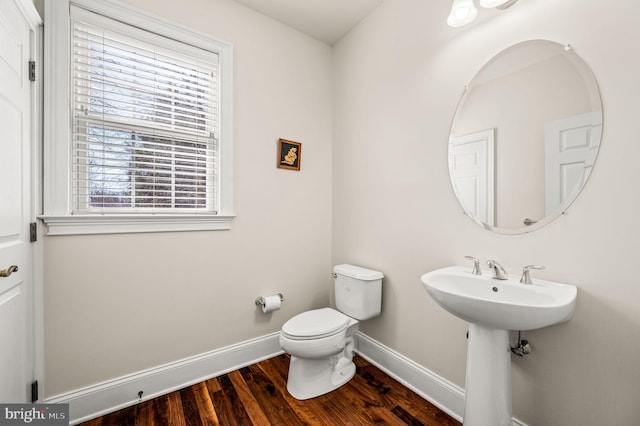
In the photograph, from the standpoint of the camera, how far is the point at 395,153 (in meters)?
1.90

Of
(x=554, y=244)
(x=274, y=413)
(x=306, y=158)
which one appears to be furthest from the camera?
(x=306, y=158)

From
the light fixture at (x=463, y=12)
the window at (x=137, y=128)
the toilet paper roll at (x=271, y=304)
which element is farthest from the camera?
the toilet paper roll at (x=271, y=304)

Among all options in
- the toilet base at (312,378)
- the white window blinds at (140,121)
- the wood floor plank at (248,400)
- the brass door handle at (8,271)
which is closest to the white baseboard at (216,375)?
the wood floor plank at (248,400)

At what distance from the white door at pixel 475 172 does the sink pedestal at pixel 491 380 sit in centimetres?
55

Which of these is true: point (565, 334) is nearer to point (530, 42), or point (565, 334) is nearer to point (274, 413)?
point (530, 42)

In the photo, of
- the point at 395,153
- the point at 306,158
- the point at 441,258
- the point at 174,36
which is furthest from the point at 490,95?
the point at 174,36

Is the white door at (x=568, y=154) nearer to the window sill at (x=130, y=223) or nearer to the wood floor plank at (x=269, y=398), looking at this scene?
the wood floor plank at (x=269, y=398)

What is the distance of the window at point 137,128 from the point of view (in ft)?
4.88

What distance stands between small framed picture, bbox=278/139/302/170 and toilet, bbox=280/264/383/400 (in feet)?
3.01

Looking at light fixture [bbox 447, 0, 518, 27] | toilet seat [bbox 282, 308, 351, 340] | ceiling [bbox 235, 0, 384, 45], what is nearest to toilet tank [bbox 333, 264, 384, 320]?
toilet seat [bbox 282, 308, 351, 340]

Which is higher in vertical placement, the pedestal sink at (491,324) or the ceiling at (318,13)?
the ceiling at (318,13)

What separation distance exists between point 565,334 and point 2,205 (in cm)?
239

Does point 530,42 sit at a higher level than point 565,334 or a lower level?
higher

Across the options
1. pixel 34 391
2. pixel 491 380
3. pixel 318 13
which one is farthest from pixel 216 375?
pixel 318 13
